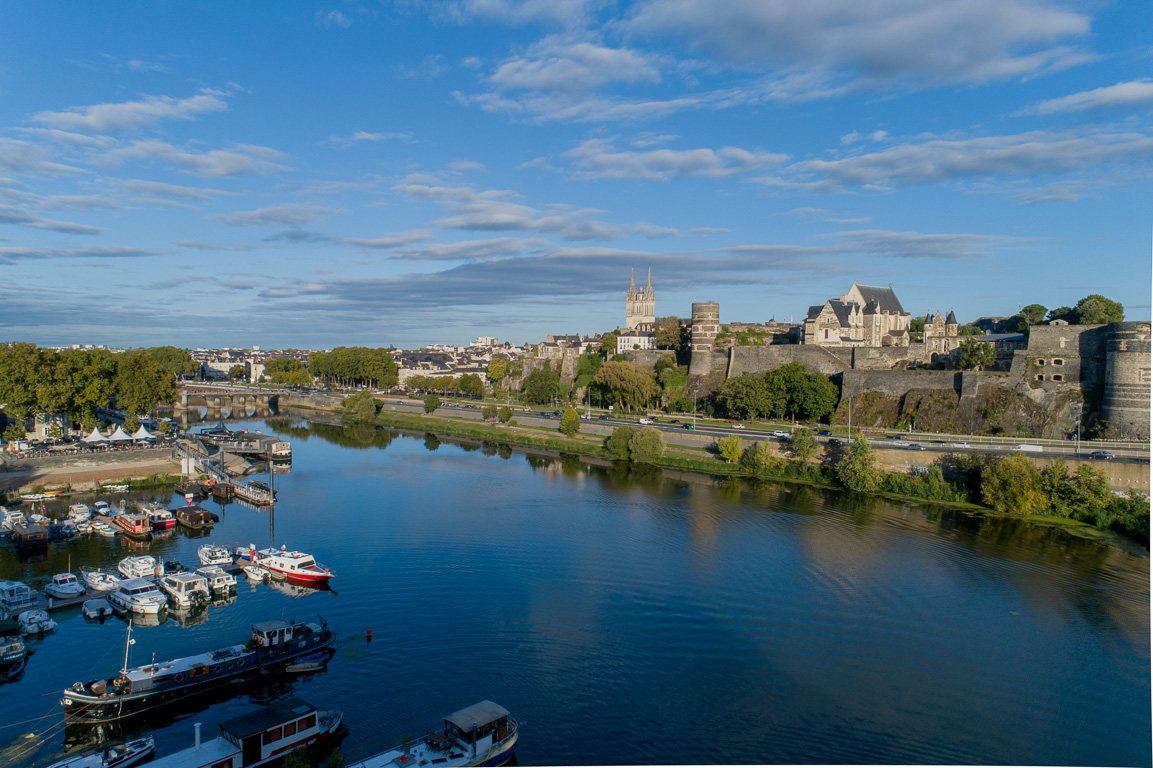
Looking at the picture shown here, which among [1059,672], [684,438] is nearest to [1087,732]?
[1059,672]

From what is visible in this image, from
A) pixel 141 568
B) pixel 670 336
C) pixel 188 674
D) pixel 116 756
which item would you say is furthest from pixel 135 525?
pixel 670 336

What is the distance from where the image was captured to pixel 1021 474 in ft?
79.0

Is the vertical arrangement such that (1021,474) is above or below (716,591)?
above

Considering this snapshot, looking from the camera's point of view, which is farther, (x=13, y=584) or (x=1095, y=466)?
(x=1095, y=466)

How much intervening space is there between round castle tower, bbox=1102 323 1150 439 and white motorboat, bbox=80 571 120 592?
1391 inches

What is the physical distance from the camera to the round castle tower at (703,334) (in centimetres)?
4762

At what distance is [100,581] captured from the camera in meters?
16.5

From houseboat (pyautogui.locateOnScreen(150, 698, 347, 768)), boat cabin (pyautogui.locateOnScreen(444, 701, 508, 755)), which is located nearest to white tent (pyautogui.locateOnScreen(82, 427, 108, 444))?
houseboat (pyautogui.locateOnScreen(150, 698, 347, 768))

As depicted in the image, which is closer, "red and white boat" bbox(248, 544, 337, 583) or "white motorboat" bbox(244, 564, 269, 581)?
"red and white boat" bbox(248, 544, 337, 583)

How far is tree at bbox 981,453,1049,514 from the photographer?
23844 mm

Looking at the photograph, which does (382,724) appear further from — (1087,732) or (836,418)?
(836,418)

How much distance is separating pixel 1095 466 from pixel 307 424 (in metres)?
48.7

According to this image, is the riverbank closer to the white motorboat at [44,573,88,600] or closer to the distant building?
the distant building

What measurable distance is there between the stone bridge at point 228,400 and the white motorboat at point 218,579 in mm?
47363
